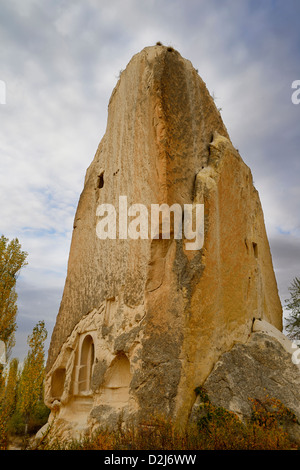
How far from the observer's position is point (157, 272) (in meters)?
7.31

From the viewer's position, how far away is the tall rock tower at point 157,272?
22.4 ft

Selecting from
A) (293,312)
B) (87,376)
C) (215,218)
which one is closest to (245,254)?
(215,218)

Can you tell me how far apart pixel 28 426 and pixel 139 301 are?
35.8ft

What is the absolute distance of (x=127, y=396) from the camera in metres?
7.19

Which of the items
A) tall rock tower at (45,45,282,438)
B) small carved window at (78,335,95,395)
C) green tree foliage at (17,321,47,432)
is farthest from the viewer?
green tree foliage at (17,321,47,432)

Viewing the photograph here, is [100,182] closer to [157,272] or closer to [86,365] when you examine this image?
[157,272]

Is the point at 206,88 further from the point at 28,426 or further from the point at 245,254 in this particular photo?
the point at 28,426

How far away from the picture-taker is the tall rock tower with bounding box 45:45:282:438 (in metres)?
6.81

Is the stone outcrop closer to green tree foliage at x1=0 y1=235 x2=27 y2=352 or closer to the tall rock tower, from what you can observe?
the tall rock tower

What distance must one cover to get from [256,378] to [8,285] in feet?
31.0

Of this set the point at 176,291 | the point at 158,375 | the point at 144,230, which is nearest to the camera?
the point at 158,375

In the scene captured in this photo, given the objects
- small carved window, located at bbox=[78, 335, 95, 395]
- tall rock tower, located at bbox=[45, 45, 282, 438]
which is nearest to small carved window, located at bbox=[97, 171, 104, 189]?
tall rock tower, located at bbox=[45, 45, 282, 438]

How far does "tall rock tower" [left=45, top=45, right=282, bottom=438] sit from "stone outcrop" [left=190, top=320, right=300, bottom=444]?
261 mm
